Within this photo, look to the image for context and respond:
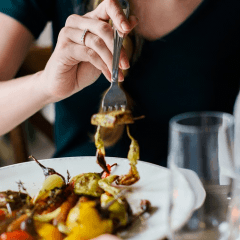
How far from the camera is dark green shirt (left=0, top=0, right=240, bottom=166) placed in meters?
0.88

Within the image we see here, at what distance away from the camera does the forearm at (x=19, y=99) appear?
77 cm

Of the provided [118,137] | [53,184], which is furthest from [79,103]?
[53,184]

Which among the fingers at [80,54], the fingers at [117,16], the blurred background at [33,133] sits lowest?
the blurred background at [33,133]

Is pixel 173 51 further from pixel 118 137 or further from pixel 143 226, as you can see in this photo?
pixel 143 226

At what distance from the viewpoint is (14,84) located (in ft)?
2.68

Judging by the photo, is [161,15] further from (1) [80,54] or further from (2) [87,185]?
(2) [87,185]

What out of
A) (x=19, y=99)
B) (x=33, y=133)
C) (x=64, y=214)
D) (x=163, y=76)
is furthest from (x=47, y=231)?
(x=33, y=133)

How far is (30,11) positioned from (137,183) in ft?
1.76

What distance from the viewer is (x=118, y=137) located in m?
0.88

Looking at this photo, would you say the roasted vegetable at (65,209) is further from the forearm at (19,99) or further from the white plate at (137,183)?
the forearm at (19,99)

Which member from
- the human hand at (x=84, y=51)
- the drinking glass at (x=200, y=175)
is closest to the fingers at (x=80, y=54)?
the human hand at (x=84, y=51)

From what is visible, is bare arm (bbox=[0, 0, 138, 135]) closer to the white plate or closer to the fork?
the fork

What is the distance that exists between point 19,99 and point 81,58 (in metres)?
0.23

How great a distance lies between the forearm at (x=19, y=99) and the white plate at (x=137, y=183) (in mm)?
195
